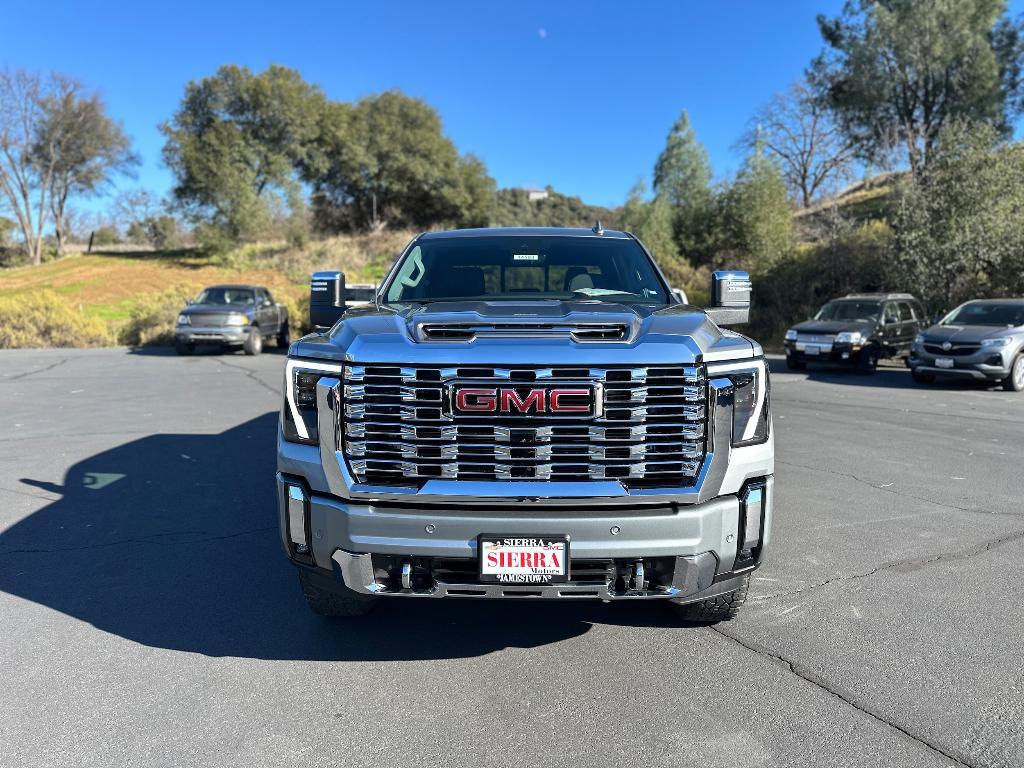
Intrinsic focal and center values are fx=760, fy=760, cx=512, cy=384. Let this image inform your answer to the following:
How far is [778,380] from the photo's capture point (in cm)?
1491

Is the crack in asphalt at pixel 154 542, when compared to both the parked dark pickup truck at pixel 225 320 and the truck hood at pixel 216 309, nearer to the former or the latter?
the parked dark pickup truck at pixel 225 320

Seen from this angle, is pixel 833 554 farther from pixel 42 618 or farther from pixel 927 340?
pixel 927 340

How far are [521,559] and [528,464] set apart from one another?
0.38 meters

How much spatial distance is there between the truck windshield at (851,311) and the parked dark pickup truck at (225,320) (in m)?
13.8

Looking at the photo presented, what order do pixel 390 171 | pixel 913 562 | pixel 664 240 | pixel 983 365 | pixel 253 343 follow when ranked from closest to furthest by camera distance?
pixel 913 562
pixel 983 365
pixel 253 343
pixel 664 240
pixel 390 171

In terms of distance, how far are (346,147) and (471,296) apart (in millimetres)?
42604

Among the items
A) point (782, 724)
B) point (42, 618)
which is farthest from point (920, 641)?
point (42, 618)

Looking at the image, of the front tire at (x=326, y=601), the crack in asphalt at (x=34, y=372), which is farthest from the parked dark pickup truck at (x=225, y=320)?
the front tire at (x=326, y=601)

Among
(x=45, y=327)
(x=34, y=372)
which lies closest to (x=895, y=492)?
(x=34, y=372)

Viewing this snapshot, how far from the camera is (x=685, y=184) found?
36.5 meters

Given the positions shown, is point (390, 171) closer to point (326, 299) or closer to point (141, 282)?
point (141, 282)

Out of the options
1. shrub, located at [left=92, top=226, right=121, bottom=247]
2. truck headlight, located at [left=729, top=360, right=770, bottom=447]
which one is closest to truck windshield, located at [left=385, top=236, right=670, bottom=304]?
truck headlight, located at [left=729, top=360, right=770, bottom=447]

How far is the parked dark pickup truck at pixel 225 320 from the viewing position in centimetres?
1889

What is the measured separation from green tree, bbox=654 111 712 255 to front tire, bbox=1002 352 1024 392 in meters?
17.5
